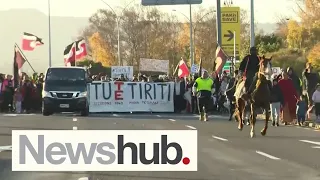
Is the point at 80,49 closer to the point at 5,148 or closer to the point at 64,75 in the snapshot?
the point at 64,75

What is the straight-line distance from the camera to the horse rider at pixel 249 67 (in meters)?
21.5

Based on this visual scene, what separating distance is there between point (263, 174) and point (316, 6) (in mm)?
58446

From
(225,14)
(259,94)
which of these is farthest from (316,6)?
(259,94)

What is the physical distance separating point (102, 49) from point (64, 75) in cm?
7054

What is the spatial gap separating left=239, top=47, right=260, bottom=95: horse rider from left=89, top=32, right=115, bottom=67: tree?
3308 inches

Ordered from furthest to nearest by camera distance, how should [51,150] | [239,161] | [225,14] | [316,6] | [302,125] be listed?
[316,6] → [225,14] → [302,125] → [239,161] → [51,150]

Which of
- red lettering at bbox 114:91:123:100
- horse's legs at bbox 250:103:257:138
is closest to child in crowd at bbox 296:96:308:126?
horse's legs at bbox 250:103:257:138

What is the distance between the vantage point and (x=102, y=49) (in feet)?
347

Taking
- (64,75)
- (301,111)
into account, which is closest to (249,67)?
(301,111)

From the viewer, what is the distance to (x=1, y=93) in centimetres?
3878

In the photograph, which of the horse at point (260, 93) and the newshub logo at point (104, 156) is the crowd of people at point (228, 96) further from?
the newshub logo at point (104, 156)

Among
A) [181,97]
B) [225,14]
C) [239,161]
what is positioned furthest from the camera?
[225,14]

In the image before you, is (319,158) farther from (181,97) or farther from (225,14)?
(225,14)

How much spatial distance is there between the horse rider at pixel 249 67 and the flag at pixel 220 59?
627 inches
